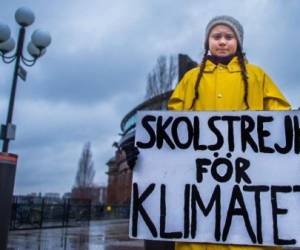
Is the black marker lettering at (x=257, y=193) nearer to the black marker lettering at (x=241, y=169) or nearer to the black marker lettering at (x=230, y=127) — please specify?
the black marker lettering at (x=241, y=169)

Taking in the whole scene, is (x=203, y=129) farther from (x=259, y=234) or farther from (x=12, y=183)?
(x=12, y=183)

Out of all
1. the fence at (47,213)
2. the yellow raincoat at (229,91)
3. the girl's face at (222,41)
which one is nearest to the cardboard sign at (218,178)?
the yellow raincoat at (229,91)

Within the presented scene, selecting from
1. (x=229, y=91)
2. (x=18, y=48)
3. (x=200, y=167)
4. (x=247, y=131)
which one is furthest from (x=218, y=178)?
(x=18, y=48)

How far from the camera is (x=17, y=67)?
34.3ft

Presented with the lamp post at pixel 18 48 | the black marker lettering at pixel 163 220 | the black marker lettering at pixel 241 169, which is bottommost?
the black marker lettering at pixel 163 220

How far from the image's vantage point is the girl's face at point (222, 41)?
12.0 feet

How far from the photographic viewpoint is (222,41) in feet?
12.0

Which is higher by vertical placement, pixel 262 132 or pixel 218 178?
pixel 262 132

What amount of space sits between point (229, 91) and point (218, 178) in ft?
2.13

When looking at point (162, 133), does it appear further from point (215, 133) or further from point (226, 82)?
point (226, 82)

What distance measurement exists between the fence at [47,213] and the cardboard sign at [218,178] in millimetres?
14801

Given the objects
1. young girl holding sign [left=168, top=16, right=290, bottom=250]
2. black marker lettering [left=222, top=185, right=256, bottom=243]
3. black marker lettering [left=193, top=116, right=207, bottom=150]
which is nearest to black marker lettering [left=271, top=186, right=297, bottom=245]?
black marker lettering [left=222, top=185, right=256, bottom=243]

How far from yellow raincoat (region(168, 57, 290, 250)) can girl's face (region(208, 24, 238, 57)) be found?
0.09m

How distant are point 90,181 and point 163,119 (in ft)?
215
